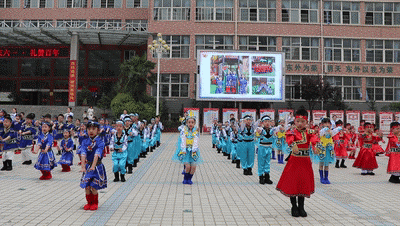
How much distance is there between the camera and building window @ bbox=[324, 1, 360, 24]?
114 ft

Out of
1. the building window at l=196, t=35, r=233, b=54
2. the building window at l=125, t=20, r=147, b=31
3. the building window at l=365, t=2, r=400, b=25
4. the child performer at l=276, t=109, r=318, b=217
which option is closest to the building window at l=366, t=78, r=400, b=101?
the building window at l=365, t=2, r=400, b=25

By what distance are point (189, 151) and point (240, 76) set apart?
69.6ft

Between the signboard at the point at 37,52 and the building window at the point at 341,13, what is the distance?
27.2 metres

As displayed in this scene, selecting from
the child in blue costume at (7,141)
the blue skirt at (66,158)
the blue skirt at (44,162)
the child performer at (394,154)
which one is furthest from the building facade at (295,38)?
the blue skirt at (44,162)

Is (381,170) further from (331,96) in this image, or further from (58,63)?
(58,63)

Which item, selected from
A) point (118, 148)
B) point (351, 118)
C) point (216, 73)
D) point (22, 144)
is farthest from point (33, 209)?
point (351, 118)

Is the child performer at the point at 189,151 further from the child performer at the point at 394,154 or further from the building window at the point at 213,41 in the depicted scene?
the building window at the point at 213,41

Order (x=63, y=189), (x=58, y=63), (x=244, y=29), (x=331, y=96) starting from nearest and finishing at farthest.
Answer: (x=63, y=189)
(x=331, y=96)
(x=244, y=29)
(x=58, y=63)

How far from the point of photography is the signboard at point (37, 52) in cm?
3450

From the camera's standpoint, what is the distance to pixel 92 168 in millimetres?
6027

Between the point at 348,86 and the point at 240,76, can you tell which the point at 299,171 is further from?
the point at 348,86

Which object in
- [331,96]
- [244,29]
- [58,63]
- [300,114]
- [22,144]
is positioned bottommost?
[22,144]

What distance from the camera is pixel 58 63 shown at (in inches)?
1592

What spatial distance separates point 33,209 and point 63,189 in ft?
6.25
